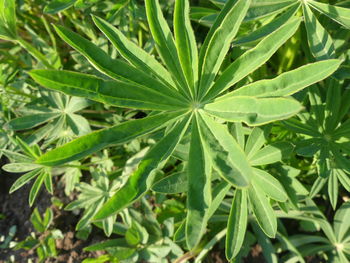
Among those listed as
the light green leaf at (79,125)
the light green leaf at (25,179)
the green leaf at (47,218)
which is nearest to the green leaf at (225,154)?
the light green leaf at (79,125)

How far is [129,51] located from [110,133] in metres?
0.31

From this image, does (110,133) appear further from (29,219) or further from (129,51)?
(29,219)

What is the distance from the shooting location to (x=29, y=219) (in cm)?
258

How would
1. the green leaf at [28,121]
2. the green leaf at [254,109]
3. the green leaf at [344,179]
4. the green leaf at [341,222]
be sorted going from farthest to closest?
the green leaf at [341,222] → the green leaf at [28,121] → the green leaf at [344,179] → the green leaf at [254,109]

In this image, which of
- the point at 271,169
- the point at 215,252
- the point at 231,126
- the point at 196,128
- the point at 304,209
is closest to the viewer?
the point at 196,128

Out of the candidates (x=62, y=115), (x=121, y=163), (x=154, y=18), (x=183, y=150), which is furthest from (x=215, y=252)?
(x=154, y=18)

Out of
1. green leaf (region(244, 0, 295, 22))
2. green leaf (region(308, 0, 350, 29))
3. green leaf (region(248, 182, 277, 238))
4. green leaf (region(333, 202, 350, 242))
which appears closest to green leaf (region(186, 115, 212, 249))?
green leaf (region(248, 182, 277, 238))

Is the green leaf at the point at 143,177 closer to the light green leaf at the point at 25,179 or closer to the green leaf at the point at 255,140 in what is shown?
the green leaf at the point at 255,140

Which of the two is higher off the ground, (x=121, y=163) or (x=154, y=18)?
(x=154, y=18)

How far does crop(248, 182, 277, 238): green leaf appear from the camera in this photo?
1.33m

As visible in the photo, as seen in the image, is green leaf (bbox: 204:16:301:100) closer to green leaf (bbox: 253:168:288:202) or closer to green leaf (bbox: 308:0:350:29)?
green leaf (bbox: 308:0:350:29)

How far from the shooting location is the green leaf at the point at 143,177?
918 millimetres

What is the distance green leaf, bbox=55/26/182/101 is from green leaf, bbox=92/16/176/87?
7 centimetres

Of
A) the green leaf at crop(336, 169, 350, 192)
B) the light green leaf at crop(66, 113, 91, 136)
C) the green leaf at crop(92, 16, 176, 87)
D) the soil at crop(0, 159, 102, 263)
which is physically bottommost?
the soil at crop(0, 159, 102, 263)
